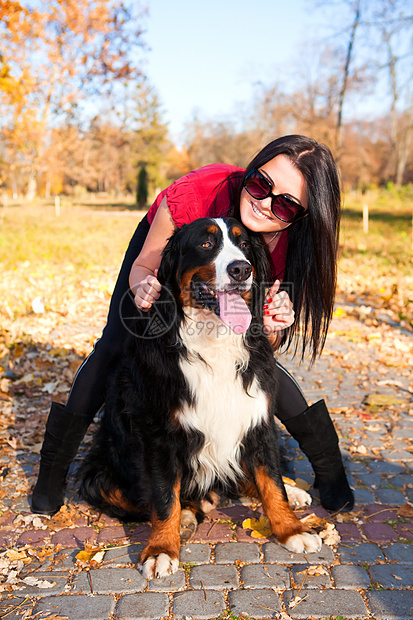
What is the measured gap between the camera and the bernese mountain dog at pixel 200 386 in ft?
7.68

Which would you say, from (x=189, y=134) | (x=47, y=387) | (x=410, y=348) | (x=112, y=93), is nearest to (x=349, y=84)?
(x=112, y=93)

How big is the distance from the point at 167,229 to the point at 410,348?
13.0 feet

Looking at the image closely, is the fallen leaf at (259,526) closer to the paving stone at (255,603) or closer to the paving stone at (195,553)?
the paving stone at (195,553)

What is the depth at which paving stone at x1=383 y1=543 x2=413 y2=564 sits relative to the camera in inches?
91.4

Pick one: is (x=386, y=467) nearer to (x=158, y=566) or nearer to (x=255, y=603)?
(x=255, y=603)

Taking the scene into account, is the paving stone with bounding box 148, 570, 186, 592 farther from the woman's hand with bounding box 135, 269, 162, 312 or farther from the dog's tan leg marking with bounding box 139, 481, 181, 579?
the woman's hand with bounding box 135, 269, 162, 312

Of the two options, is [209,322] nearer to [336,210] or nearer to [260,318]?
[260,318]

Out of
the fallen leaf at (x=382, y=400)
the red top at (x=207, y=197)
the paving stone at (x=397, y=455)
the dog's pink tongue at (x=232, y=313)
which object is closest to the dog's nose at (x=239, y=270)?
the dog's pink tongue at (x=232, y=313)

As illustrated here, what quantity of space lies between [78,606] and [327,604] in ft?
3.24

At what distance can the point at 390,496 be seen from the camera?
9.53 ft

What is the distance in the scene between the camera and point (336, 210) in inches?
99.8

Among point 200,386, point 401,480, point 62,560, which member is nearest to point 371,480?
point 401,480

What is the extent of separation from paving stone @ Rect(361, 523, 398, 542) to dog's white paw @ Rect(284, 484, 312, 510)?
0.32 m

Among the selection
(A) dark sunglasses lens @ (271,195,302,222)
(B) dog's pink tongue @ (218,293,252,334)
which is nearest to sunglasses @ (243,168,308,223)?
(A) dark sunglasses lens @ (271,195,302,222)
